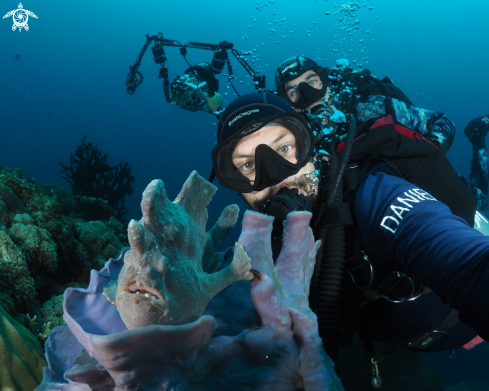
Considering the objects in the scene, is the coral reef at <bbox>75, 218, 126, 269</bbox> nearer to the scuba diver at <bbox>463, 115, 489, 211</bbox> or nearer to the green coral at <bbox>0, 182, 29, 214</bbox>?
the green coral at <bbox>0, 182, 29, 214</bbox>

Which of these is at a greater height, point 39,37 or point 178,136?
point 39,37

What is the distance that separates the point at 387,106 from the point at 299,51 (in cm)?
11804

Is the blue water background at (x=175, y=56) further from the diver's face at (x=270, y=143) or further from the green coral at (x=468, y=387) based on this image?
the diver's face at (x=270, y=143)

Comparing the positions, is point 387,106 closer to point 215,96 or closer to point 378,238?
point 378,238

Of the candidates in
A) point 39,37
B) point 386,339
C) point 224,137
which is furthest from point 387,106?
point 39,37

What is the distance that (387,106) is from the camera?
3.56 metres

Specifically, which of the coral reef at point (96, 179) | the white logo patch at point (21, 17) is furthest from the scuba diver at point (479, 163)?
the white logo patch at point (21, 17)

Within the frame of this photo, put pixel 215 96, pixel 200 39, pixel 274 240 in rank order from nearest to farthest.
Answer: pixel 274 240 < pixel 215 96 < pixel 200 39

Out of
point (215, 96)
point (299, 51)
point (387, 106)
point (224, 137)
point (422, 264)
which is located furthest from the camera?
point (299, 51)

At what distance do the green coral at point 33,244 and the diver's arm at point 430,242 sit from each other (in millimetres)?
4014

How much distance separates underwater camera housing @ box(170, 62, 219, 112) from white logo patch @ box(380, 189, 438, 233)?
911 cm

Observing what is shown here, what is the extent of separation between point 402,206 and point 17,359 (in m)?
2.78

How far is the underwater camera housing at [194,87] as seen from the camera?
9.91 meters

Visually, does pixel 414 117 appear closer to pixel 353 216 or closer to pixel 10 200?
pixel 353 216
